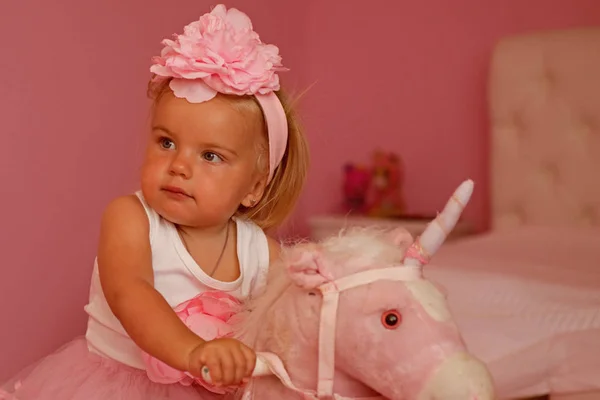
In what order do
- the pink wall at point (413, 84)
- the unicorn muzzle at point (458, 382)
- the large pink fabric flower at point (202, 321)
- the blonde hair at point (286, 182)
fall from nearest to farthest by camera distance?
the unicorn muzzle at point (458, 382), the large pink fabric flower at point (202, 321), the blonde hair at point (286, 182), the pink wall at point (413, 84)

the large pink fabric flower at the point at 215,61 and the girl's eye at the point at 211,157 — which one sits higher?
the large pink fabric flower at the point at 215,61

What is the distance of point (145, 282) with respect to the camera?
1.04 metres

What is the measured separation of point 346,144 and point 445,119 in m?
0.44

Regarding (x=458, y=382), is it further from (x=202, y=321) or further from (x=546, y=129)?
(x=546, y=129)

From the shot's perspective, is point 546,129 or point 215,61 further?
point 546,129

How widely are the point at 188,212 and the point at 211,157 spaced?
8cm

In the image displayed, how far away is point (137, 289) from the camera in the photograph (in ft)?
3.34

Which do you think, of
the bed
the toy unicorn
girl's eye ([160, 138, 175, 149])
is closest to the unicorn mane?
the toy unicorn

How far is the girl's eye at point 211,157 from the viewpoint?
1114 mm

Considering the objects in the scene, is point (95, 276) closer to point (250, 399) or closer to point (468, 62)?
point (250, 399)

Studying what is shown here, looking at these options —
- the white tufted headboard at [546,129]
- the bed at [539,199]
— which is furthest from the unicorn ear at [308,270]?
the white tufted headboard at [546,129]

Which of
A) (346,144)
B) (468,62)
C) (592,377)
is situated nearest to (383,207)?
(346,144)

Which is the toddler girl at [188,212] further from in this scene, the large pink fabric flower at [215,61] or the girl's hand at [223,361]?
the girl's hand at [223,361]

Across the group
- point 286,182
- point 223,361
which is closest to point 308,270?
point 223,361
